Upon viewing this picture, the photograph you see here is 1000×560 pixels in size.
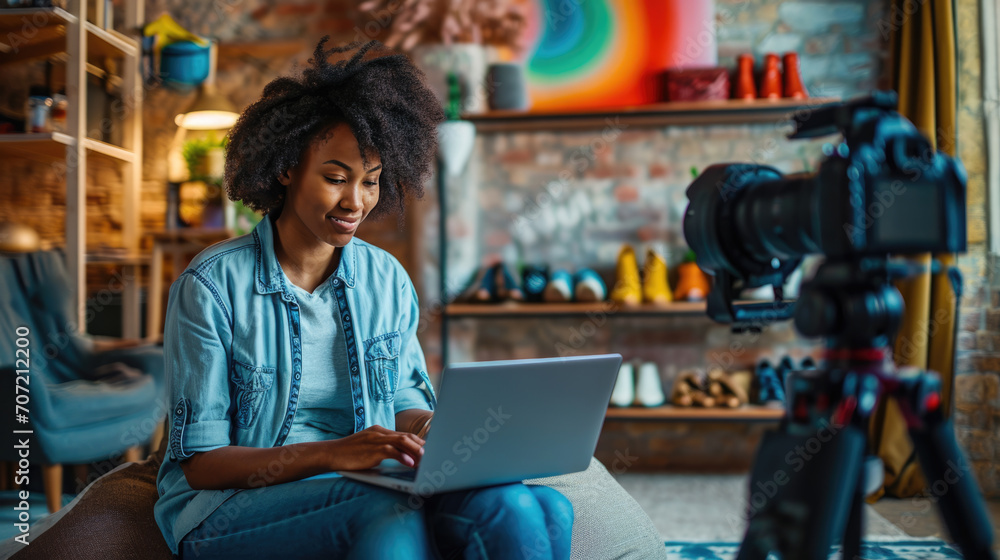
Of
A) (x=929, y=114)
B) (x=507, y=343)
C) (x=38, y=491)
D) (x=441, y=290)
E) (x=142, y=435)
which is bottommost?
(x=38, y=491)

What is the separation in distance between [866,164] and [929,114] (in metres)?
2.13

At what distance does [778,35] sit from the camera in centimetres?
283

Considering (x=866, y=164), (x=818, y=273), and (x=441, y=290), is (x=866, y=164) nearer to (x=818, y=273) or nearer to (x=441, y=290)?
(x=818, y=273)

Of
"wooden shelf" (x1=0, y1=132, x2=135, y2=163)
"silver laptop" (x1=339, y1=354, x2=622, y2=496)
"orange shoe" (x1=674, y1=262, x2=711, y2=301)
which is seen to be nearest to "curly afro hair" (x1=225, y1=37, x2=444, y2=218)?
"silver laptop" (x1=339, y1=354, x2=622, y2=496)

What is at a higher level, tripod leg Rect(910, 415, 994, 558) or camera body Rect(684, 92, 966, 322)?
camera body Rect(684, 92, 966, 322)

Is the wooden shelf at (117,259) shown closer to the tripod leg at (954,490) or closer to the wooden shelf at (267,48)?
the wooden shelf at (267,48)

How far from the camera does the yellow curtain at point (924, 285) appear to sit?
7.88 ft

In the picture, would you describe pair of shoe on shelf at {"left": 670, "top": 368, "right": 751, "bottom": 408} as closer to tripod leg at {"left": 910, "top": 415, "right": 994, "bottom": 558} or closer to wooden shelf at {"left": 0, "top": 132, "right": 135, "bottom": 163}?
tripod leg at {"left": 910, "top": 415, "right": 994, "bottom": 558}

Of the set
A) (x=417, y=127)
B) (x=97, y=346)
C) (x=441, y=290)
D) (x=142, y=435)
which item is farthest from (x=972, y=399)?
(x=97, y=346)

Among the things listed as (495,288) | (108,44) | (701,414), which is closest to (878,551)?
(701,414)

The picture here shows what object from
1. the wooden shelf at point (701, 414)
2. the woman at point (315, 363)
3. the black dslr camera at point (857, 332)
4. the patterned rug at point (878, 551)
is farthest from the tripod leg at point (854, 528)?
the wooden shelf at point (701, 414)

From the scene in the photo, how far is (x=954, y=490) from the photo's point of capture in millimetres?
651

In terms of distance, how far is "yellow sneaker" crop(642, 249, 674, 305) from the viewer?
2674 mm

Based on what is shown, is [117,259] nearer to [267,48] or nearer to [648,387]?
[267,48]
